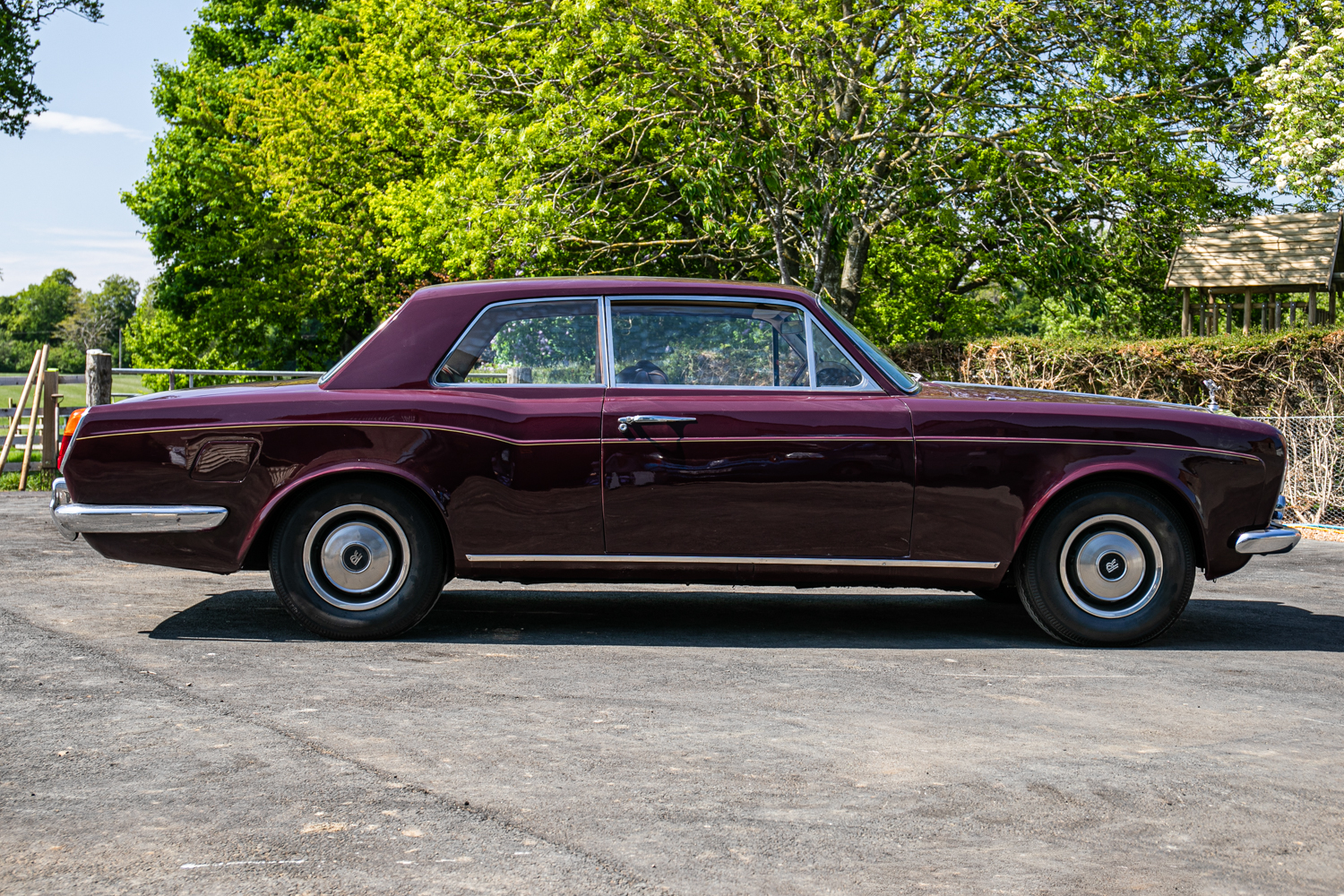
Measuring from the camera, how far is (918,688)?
502 cm

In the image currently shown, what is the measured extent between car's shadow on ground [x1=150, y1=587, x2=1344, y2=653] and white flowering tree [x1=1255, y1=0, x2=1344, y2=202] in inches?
551

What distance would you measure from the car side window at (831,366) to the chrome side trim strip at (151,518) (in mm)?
2863

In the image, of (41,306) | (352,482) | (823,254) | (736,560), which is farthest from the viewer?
(41,306)

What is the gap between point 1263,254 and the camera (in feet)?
62.3

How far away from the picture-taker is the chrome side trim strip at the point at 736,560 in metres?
5.73

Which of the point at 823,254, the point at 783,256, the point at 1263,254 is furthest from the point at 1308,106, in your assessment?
the point at 783,256

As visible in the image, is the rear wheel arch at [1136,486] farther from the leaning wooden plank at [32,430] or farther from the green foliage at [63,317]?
the green foliage at [63,317]

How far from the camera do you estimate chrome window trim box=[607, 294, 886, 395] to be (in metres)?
5.90

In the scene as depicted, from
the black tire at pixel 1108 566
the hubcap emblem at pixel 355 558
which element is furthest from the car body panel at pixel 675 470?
the hubcap emblem at pixel 355 558

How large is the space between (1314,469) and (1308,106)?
30.2ft

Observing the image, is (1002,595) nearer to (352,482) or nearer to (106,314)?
(352,482)

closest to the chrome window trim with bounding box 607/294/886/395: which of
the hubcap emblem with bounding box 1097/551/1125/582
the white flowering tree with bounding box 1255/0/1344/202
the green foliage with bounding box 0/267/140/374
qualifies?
the hubcap emblem with bounding box 1097/551/1125/582

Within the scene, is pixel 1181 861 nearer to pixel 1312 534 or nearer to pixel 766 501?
pixel 766 501

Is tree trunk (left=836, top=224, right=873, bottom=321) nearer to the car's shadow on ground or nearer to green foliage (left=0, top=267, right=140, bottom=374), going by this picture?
the car's shadow on ground
